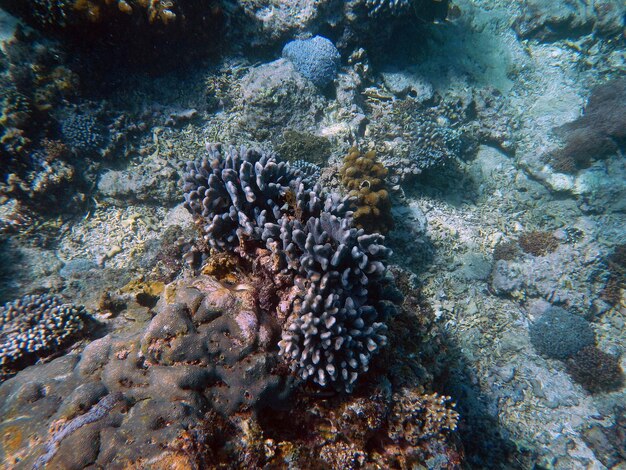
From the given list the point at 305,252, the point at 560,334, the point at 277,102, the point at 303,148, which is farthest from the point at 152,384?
the point at 560,334

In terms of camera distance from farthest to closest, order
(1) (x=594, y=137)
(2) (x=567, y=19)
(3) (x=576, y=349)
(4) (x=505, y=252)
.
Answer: (2) (x=567, y=19) → (1) (x=594, y=137) → (4) (x=505, y=252) → (3) (x=576, y=349)

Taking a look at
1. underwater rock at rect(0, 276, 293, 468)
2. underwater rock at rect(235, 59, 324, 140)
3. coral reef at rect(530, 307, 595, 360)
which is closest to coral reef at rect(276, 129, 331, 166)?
underwater rock at rect(235, 59, 324, 140)

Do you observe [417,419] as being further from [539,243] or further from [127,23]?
[127,23]

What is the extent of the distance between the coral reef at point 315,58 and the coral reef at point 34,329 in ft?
22.1

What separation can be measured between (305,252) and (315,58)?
243 inches

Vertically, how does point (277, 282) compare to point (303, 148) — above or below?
below

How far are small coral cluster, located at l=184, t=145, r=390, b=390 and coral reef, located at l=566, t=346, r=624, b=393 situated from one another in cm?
676

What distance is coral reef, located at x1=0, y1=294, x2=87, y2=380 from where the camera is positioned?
3.74 m

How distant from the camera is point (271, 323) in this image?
10.7ft

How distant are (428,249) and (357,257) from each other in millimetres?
4579

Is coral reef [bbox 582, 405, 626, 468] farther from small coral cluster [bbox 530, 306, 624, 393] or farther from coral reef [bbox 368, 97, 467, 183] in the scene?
coral reef [bbox 368, 97, 467, 183]

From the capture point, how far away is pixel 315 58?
7.53 meters

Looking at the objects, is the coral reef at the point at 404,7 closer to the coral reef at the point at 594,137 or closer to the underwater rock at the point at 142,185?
the coral reef at the point at 594,137

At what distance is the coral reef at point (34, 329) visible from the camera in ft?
12.3
